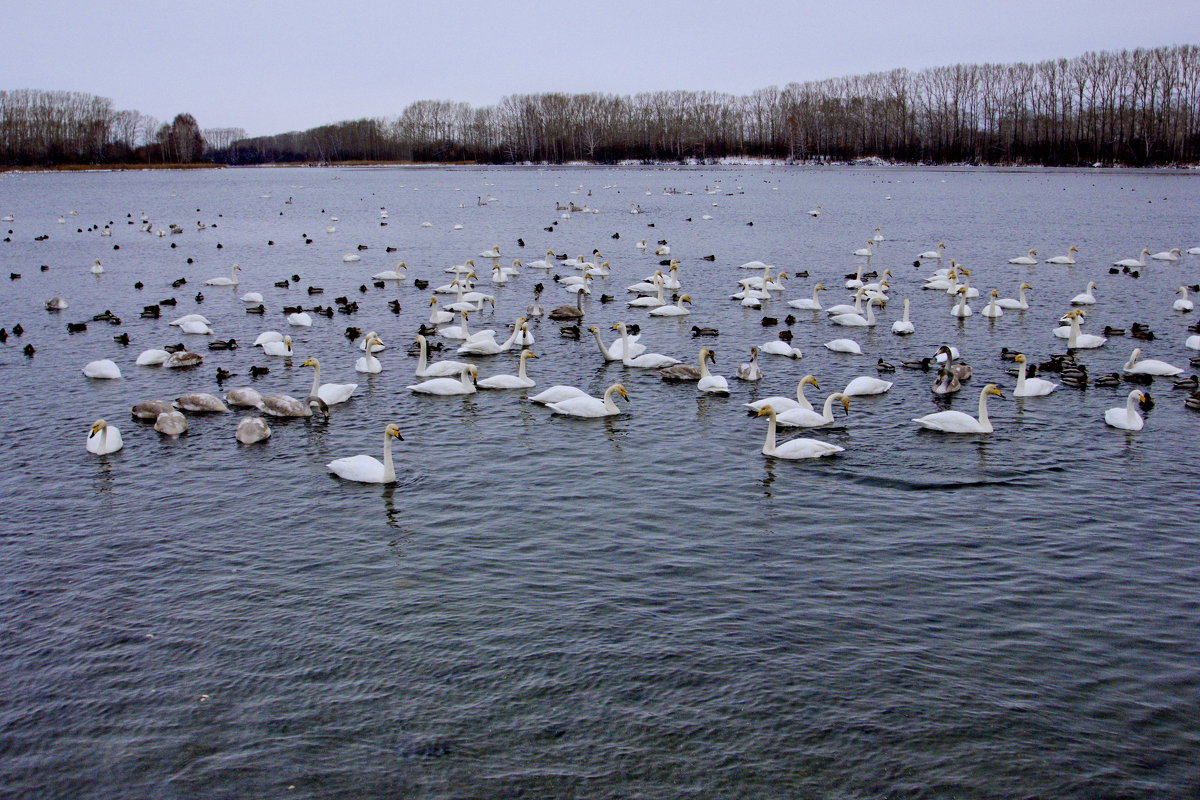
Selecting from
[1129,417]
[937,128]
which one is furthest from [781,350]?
[937,128]

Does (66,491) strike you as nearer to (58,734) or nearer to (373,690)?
(58,734)

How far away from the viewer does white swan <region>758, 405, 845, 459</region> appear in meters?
16.8

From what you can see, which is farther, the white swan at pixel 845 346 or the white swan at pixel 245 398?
the white swan at pixel 845 346

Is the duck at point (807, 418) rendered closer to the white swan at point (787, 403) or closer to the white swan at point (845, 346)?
the white swan at point (787, 403)

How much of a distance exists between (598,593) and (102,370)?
53.5ft

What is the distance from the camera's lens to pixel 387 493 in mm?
15516

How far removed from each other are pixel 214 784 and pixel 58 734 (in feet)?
6.57

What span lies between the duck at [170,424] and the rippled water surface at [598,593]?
465 mm

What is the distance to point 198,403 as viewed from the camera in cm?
1983

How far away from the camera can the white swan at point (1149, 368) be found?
22.2 metres

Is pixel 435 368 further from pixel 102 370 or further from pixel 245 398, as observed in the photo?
pixel 102 370

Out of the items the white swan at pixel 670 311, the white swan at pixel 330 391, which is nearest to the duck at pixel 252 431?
the white swan at pixel 330 391

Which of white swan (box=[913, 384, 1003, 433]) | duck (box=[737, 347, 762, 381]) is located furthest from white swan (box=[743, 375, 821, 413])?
duck (box=[737, 347, 762, 381])

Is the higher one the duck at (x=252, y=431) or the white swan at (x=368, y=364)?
the white swan at (x=368, y=364)
